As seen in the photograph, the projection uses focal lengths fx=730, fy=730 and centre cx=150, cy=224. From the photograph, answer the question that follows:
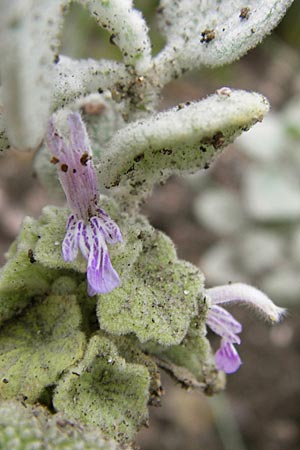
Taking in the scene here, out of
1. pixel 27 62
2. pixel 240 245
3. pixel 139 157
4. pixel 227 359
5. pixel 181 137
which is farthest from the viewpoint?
pixel 240 245

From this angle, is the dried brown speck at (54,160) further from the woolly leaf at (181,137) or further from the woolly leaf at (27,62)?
the woolly leaf at (27,62)

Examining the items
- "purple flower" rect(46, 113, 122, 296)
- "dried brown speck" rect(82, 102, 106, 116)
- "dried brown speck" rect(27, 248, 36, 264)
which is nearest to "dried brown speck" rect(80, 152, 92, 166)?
"purple flower" rect(46, 113, 122, 296)

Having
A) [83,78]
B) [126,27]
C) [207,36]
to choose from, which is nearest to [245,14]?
[207,36]

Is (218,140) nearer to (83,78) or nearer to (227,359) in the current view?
(83,78)

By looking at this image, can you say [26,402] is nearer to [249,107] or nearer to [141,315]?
[141,315]

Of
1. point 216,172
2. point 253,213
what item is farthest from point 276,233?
point 216,172

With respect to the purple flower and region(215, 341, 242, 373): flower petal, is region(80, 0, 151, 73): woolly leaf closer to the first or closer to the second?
the purple flower
